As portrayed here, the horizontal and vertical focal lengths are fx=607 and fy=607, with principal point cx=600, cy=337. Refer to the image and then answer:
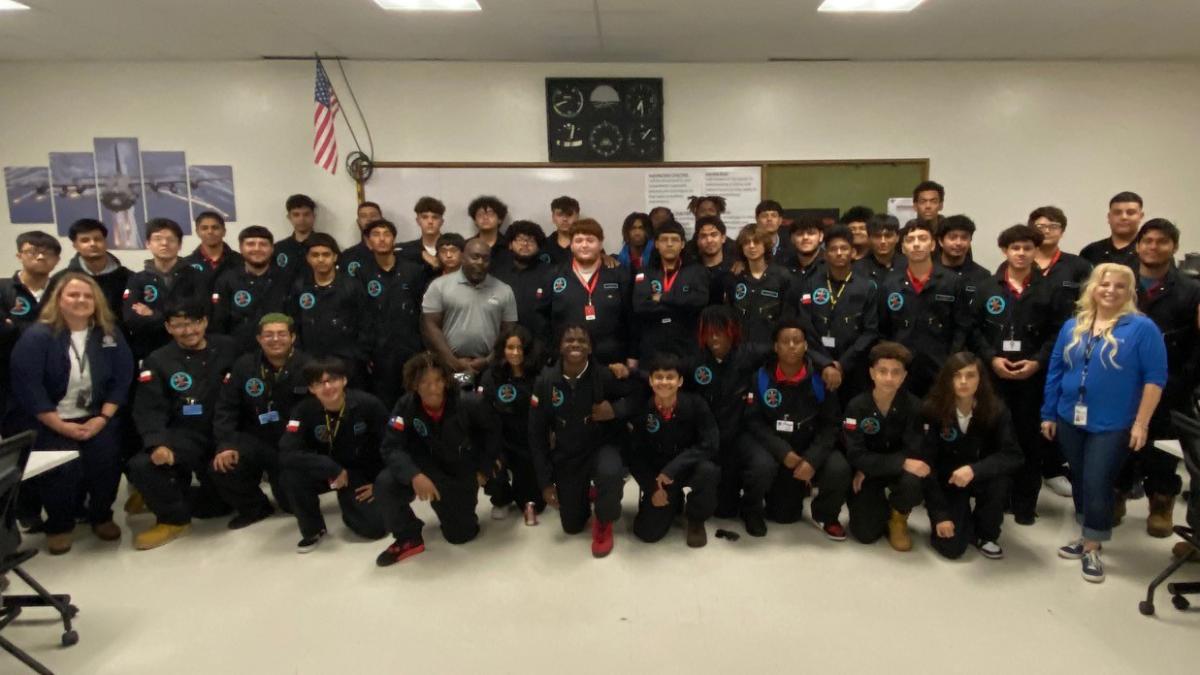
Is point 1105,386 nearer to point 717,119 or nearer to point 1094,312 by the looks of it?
point 1094,312

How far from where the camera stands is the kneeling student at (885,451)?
2.95 metres

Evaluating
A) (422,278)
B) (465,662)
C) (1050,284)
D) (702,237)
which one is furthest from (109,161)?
(1050,284)

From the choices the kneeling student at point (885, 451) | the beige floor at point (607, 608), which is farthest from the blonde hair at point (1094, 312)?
the beige floor at point (607, 608)

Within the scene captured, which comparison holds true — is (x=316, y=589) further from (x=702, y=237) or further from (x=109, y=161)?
(x=109, y=161)

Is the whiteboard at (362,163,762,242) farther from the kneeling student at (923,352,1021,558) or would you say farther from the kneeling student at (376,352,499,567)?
the kneeling student at (923,352,1021,558)

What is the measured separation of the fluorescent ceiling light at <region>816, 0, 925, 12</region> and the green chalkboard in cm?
142

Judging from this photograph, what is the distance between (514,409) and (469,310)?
2.26ft

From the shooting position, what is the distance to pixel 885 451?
10.1ft

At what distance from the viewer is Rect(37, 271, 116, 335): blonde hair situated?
10.1 feet

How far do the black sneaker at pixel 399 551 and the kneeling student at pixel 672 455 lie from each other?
110 centimetres

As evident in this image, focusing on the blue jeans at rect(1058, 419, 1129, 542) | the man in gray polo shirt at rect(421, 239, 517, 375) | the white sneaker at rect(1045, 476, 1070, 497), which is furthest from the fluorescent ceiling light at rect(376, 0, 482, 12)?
the white sneaker at rect(1045, 476, 1070, 497)

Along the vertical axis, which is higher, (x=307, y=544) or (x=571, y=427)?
(x=571, y=427)

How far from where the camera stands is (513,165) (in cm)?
514

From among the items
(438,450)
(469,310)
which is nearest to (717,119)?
(469,310)
